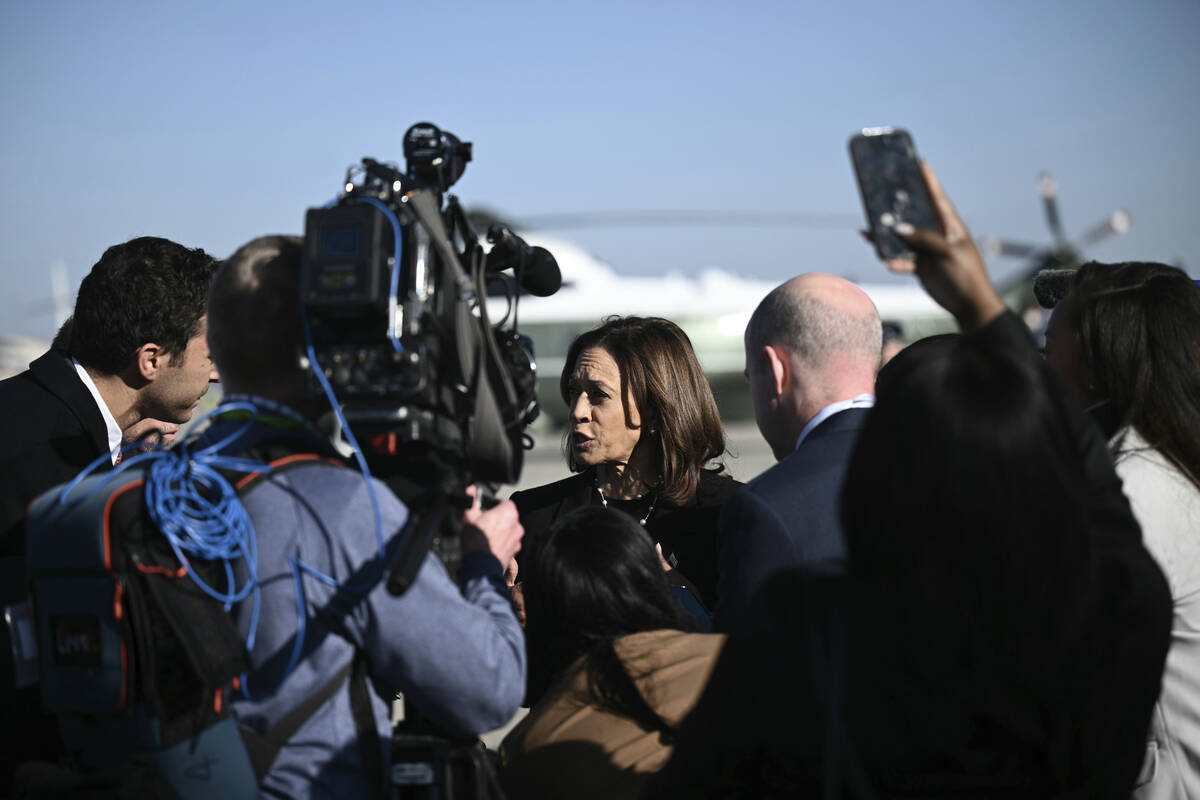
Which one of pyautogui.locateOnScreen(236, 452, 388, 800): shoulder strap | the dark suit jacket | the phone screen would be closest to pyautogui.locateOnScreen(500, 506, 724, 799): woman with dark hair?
the dark suit jacket

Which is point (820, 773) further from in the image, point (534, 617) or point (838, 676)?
point (534, 617)

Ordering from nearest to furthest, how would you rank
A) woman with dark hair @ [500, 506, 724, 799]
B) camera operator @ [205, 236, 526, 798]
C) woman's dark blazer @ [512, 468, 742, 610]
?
1. camera operator @ [205, 236, 526, 798]
2. woman with dark hair @ [500, 506, 724, 799]
3. woman's dark blazer @ [512, 468, 742, 610]

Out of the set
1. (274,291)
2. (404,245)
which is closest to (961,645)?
(404,245)

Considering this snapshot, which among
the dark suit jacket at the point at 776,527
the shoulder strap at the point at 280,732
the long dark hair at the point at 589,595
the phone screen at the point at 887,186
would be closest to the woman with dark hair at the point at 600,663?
the long dark hair at the point at 589,595

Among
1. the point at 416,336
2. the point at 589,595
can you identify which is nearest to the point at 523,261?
the point at 416,336

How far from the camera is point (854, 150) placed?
5.60ft

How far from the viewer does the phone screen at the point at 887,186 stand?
5.58ft

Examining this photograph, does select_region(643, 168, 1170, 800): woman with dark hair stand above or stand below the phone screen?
below

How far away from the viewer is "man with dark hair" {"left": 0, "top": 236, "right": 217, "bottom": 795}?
9.37ft

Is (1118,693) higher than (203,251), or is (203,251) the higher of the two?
(203,251)

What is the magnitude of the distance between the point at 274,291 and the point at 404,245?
0.27 meters

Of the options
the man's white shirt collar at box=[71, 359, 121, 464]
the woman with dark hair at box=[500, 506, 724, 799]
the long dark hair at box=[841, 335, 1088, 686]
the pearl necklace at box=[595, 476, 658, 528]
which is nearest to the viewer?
the long dark hair at box=[841, 335, 1088, 686]

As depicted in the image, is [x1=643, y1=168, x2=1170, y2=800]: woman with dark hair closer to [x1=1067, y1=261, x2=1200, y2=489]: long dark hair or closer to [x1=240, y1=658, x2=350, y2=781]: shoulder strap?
[x1=240, y1=658, x2=350, y2=781]: shoulder strap

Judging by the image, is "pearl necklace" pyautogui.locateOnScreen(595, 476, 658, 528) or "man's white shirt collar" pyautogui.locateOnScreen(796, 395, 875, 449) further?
"pearl necklace" pyautogui.locateOnScreen(595, 476, 658, 528)
